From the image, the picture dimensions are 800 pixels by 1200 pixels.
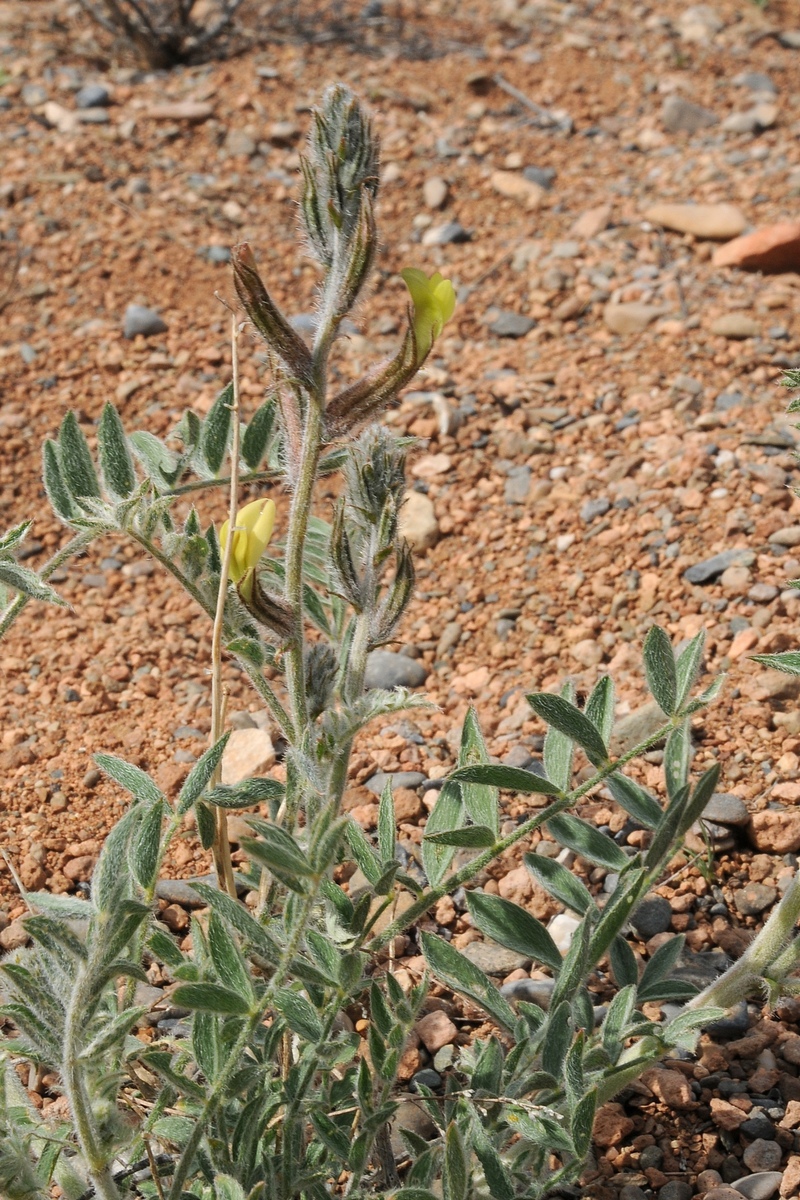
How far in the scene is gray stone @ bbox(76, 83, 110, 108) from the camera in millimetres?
5379

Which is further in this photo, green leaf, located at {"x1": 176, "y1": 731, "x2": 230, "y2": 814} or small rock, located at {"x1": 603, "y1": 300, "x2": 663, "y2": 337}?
small rock, located at {"x1": 603, "y1": 300, "x2": 663, "y2": 337}

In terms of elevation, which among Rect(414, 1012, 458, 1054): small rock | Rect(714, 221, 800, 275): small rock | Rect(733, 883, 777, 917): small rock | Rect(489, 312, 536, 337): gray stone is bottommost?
Rect(733, 883, 777, 917): small rock

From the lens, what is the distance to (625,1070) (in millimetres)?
1627

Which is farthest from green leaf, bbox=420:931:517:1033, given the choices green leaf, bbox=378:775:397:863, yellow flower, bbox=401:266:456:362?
yellow flower, bbox=401:266:456:362

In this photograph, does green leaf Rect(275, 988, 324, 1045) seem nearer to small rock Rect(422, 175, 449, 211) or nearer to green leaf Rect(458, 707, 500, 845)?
green leaf Rect(458, 707, 500, 845)

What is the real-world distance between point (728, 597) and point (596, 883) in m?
0.83

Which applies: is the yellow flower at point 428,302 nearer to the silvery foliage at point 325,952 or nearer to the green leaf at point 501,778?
the silvery foliage at point 325,952

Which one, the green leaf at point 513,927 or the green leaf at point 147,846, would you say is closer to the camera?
the green leaf at point 147,846

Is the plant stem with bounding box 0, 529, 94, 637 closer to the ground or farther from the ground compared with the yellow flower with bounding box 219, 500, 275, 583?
closer to the ground

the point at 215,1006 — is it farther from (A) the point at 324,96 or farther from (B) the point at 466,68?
(B) the point at 466,68

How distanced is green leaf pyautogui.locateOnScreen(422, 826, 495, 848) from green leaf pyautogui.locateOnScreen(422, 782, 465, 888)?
0.09m

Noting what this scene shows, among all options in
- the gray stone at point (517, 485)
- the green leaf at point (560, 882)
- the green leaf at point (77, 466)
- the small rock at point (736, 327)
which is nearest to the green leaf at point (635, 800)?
the green leaf at point (560, 882)

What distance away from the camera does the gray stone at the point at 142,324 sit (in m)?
4.19

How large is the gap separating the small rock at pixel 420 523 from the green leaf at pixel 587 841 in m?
1.61
